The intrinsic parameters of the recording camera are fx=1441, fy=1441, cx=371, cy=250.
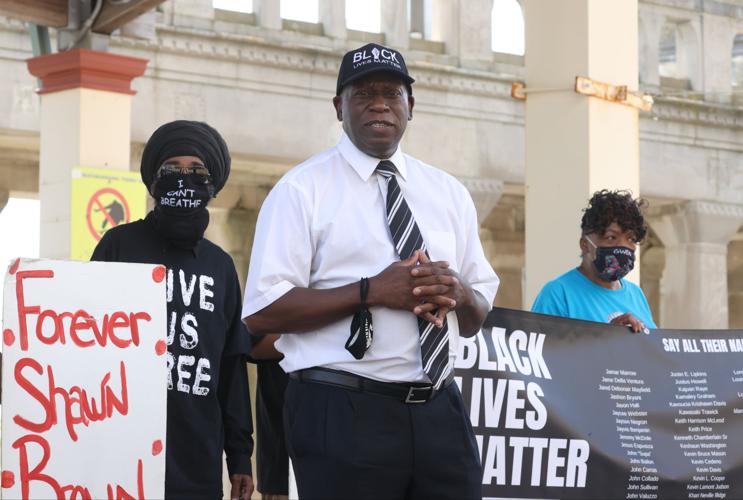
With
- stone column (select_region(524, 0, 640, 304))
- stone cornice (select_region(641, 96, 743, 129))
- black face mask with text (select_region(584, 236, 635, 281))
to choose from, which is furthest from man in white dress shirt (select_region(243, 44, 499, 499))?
stone cornice (select_region(641, 96, 743, 129))

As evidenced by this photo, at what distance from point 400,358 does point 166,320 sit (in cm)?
88

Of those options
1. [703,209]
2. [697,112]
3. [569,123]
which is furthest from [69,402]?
[703,209]

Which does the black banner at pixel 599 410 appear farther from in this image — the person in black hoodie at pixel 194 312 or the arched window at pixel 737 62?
the arched window at pixel 737 62

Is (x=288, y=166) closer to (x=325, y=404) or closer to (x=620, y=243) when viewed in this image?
(x=620, y=243)

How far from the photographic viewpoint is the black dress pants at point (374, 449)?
3.71 meters

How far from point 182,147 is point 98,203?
5.52 meters

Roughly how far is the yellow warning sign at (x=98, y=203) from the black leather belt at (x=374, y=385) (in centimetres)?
626

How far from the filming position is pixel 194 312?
4465 millimetres

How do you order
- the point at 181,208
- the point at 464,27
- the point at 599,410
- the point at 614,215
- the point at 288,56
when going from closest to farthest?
the point at 181,208 → the point at 599,410 → the point at 614,215 → the point at 288,56 → the point at 464,27

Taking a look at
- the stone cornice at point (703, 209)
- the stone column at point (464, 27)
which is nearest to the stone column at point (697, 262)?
the stone cornice at point (703, 209)

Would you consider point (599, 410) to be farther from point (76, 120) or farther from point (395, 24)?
point (395, 24)

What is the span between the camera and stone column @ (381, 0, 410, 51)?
49.8 ft

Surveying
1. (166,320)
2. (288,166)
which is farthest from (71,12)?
(166,320)

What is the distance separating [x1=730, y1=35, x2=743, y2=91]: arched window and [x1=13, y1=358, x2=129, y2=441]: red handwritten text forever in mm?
16288
